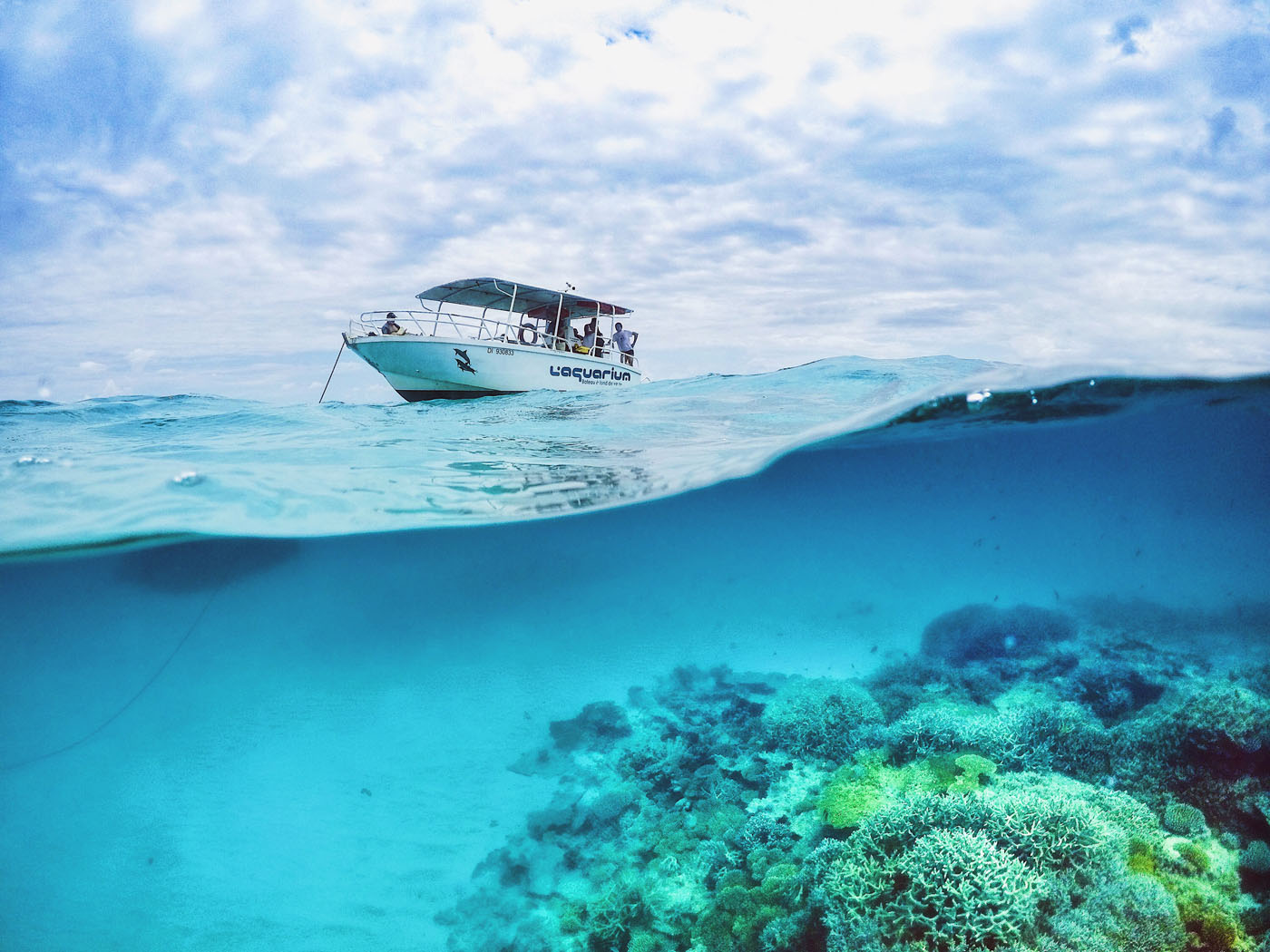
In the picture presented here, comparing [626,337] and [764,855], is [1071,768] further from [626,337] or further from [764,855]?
[626,337]

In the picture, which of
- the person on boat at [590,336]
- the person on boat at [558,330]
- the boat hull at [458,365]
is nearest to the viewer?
the boat hull at [458,365]

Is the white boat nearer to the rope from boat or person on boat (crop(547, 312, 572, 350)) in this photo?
person on boat (crop(547, 312, 572, 350))

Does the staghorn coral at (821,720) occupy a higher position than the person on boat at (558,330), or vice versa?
the person on boat at (558,330)

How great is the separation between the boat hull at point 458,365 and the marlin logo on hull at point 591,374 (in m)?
0.04

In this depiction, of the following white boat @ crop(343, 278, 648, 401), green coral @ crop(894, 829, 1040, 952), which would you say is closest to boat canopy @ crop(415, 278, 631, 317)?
white boat @ crop(343, 278, 648, 401)

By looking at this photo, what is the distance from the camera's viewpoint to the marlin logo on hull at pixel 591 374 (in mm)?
20672

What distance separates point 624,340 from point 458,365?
22.4 feet

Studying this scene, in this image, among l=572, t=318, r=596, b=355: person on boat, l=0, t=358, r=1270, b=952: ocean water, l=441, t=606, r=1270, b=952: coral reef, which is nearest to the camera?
l=441, t=606, r=1270, b=952: coral reef

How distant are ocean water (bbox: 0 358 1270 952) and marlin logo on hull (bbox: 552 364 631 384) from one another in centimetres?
827

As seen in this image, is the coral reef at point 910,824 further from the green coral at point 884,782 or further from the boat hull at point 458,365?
the boat hull at point 458,365

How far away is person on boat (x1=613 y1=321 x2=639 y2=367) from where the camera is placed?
75.3 feet

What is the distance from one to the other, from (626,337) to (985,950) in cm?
2103

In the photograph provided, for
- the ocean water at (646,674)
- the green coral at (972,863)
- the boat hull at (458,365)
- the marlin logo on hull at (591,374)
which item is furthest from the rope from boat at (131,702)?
the marlin logo on hull at (591,374)

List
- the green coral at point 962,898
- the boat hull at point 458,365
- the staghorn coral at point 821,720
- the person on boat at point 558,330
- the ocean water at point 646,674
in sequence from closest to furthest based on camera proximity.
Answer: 1. the green coral at point 962,898
2. the ocean water at point 646,674
3. the staghorn coral at point 821,720
4. the boat hull at point 458,365
5. the person on boat at point 558,330
